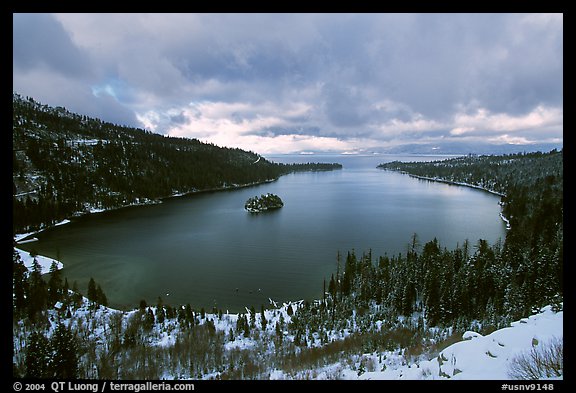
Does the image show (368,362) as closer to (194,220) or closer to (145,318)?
(145,318)

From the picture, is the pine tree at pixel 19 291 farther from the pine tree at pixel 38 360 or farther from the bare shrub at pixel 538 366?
the bare shrub at pixel 538 366

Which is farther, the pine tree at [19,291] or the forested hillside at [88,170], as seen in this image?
the forested hillside at [88,170]

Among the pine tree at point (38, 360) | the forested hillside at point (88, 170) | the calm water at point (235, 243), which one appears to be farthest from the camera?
the forested hillside at point (88, 170)

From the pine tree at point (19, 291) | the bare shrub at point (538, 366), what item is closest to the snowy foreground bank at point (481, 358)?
the bare shrub at point (538, 366)

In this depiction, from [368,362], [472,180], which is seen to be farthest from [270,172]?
[368,362]

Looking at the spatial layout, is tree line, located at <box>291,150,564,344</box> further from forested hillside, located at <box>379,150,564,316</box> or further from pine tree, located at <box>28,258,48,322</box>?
pine tree, located at <box>28,258,48,322</box>

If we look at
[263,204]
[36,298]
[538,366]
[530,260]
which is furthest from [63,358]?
[263,204]

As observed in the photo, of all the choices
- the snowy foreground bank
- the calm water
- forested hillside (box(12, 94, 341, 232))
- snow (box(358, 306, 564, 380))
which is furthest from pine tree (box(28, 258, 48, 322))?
forested hillside (box(12, 94, 341, 232))
